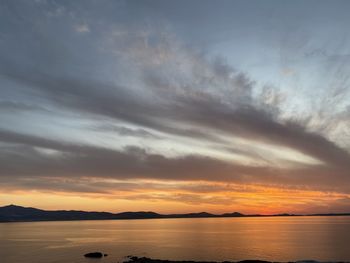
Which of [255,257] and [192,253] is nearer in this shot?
[255,257]

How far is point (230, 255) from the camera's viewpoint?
330 ft

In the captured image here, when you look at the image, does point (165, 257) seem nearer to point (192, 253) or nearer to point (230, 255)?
point (192, 253)

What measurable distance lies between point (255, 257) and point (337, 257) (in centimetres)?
1961

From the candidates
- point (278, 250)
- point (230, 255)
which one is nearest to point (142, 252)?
point (230, 255)

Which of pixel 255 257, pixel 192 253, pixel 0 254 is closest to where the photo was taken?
pixel 255 257

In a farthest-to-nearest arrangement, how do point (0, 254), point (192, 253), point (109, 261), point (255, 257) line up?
point (0, 254) → point (192, 253) → point (255, 257) → point (109, 261)

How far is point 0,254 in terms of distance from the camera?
113188mm

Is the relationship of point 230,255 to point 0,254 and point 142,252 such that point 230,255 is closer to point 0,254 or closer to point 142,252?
point 142,252

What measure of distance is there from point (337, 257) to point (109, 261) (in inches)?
2173

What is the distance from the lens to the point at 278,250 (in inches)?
4385

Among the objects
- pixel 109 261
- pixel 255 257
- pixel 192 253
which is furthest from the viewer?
pixel 192 253

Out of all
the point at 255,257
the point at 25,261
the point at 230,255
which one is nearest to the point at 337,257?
the point at 255,257

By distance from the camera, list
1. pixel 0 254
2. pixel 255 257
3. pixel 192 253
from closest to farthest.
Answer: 1. pixel 255 257
2. pixel 192 253
3. pixel 0 254

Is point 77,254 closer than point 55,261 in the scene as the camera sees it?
No
